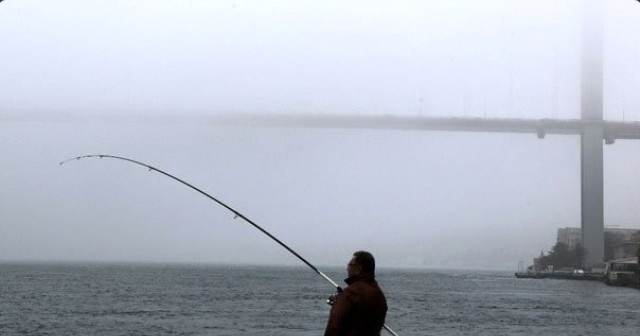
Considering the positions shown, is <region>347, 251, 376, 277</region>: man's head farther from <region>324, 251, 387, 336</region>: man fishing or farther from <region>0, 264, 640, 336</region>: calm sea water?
<region>0, 264, 640, 336</region>: calm sea water

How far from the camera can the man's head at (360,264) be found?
2.57 metres

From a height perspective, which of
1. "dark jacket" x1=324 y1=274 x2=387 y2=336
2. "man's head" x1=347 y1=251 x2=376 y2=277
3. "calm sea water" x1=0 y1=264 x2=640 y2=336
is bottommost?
"calm sea water" x1=0 y1=264 x2=640 y2=336

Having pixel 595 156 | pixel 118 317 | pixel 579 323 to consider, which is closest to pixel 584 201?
pixel 595 156

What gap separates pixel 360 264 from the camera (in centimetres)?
257

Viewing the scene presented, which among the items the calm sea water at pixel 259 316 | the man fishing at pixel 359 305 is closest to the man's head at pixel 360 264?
the man fishing at pixel 359 305

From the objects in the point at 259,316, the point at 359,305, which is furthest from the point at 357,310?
the point at 259,316

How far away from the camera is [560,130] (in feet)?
116

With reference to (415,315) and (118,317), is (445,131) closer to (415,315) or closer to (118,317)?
(415,315)

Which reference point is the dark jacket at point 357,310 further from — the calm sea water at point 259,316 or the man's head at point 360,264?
the calm sea water at point 259,316

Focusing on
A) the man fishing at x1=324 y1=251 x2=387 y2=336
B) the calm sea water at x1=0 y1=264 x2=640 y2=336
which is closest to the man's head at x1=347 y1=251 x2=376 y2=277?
the man fishing at x1=324 y1=251 x2=387 y2=336

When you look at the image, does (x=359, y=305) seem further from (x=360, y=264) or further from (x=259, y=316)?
(x=259, y=316)

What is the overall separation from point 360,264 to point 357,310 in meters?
0.13

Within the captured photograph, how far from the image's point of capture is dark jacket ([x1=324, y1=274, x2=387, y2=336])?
8.18 ft

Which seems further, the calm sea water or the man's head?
the calm sea water
